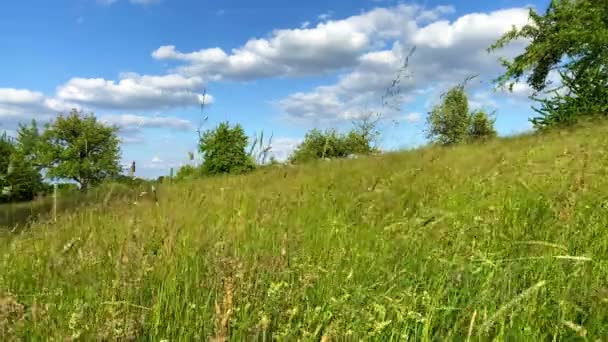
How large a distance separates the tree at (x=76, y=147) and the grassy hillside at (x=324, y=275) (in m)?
42.2

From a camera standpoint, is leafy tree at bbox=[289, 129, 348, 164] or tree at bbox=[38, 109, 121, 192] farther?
tree at bbox=[38, 109, 121, 192]

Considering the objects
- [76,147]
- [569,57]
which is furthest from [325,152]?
[76,147]

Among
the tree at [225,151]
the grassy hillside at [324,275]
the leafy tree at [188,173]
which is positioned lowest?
the grassy hillside at [324,275]

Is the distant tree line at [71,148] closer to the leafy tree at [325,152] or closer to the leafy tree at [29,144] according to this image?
the leafy tree at [29,144]

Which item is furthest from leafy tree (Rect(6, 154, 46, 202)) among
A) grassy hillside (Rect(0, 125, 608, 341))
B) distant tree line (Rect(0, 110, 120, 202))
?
grassy hillside (Rect(0, 125, 608, 341))

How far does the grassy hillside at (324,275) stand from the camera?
177 cm

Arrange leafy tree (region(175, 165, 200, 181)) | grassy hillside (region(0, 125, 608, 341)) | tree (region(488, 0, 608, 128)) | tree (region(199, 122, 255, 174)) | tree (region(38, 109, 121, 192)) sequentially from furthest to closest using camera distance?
1. tree (region(38, 109, 121, 192))
2. tree (region(199, 122, 255, 174))
3. tree (region(488, 0, 608, 128))
4. leafy tree (region(175, 165, 200, 181))
5. grassy hillside (region(0, 125, 608, 341))

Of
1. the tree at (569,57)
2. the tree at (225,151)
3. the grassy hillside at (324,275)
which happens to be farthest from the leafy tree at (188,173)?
the tree at (225,151)

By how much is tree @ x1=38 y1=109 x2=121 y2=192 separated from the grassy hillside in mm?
42247

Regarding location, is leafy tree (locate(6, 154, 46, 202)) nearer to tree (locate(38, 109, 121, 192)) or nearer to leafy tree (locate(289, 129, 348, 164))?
tree (locate(38, 109, 121, 192))

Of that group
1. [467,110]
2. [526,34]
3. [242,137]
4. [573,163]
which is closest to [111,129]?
[242,137]

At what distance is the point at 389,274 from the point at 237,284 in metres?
0.81

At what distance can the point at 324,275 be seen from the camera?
2.31m

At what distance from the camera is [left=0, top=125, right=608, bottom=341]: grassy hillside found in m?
1.77
